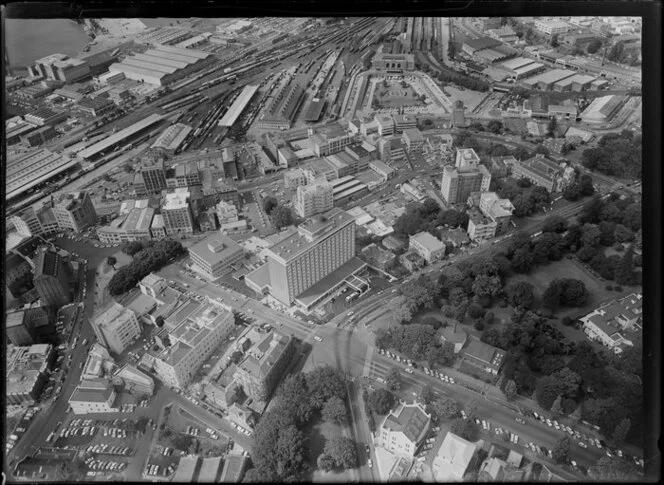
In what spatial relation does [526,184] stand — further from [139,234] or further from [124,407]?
[124,407]

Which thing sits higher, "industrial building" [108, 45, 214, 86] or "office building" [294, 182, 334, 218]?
"industrial building" [108, 45, 214, 86]

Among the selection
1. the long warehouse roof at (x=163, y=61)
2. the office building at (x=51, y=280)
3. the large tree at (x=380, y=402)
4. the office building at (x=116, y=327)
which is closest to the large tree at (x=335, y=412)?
the large tree at (x=380, y=402)

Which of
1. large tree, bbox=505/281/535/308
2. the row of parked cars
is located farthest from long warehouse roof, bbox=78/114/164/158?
large tree, bbox=505/281/535/308

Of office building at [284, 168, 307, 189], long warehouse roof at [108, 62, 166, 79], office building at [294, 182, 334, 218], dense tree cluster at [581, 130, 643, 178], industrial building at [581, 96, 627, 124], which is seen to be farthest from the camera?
long warehouse roof at [108, 62, 166, 79]

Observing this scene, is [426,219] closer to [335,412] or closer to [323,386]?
[323,386]

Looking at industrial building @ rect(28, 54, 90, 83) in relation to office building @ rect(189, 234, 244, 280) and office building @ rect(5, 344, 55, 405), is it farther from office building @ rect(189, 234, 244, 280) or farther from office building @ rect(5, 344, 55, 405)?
office building @ rect(5, 344, 55, 405)
